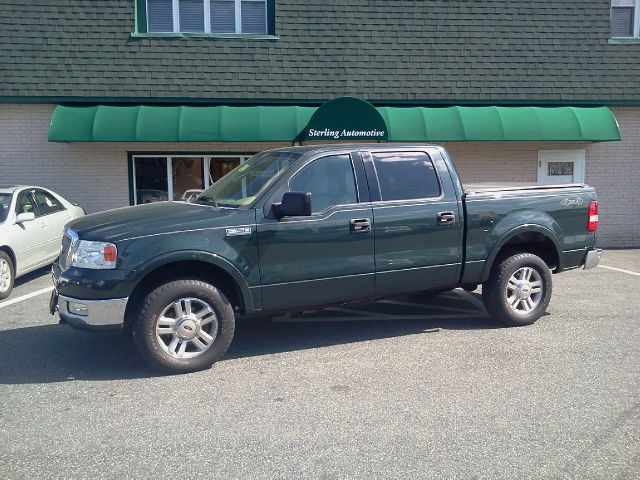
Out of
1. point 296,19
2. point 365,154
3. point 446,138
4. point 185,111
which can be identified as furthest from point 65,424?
point 296,19

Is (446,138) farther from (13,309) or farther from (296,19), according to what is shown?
(13,309)

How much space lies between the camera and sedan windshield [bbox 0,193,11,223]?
28.2ft

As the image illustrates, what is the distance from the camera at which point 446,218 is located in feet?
20.6

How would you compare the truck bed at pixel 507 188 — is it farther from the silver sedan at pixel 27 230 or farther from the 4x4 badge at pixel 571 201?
the silver sedan at pixel 27 230

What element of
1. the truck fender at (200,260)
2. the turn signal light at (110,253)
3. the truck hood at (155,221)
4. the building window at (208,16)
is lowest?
the truck fender at (200,260)

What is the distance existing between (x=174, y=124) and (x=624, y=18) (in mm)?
9737

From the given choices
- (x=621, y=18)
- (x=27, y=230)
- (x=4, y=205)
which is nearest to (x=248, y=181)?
(x=27, y=230)

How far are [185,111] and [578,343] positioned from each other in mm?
7983

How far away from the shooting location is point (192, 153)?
39.4 ft

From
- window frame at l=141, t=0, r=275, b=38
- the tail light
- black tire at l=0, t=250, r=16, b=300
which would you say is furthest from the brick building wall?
the tail light

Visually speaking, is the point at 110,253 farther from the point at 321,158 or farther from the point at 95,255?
the point at 321,158

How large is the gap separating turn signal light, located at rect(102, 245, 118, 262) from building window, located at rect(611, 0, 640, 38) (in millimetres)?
12169

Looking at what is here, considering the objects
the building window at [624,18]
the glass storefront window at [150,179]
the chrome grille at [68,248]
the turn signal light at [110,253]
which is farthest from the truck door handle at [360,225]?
the building window at [624,18]

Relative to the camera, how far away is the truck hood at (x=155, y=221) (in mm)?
5199
